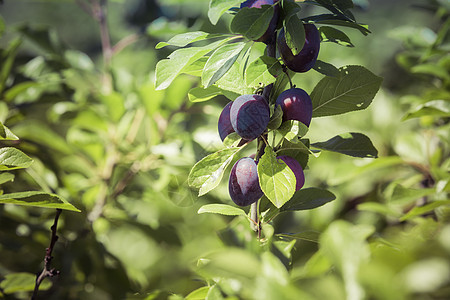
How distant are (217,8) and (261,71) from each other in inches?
3.7

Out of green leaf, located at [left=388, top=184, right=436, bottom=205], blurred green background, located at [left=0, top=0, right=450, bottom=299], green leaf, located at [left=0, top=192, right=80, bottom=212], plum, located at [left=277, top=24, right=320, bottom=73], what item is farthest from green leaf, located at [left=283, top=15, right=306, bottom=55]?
green leaf, located at [left=388, top=184, right=436, bottom=205]

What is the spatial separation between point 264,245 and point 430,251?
0.72 ft

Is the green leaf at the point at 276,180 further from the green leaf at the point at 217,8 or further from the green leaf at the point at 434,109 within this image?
the green leaf at the point at 434,109

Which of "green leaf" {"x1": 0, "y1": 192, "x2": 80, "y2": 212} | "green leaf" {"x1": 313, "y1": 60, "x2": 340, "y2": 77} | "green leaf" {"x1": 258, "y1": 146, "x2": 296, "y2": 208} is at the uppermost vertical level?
"green leaf" {"x1": 313, "y1": 60, "x2": 340, "y2": 77}

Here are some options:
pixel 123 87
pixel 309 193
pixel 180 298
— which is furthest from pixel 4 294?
pixel 123 87

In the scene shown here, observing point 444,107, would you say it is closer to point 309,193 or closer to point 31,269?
point 309,193

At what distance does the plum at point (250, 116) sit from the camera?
0.44 meters

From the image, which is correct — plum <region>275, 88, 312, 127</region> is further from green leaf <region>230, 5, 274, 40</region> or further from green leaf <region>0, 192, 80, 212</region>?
green leaf <region>0, 192, 80, 212</region>

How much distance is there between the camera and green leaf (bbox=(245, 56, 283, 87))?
0.46m

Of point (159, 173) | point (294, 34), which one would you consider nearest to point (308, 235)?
point (294, 34)

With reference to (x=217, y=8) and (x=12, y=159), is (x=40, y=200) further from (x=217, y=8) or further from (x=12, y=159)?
(x=217, y=8)

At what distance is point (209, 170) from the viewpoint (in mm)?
492

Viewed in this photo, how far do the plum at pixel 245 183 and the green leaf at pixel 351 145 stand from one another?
12 cm

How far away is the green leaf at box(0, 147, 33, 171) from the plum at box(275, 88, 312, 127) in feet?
1.13
